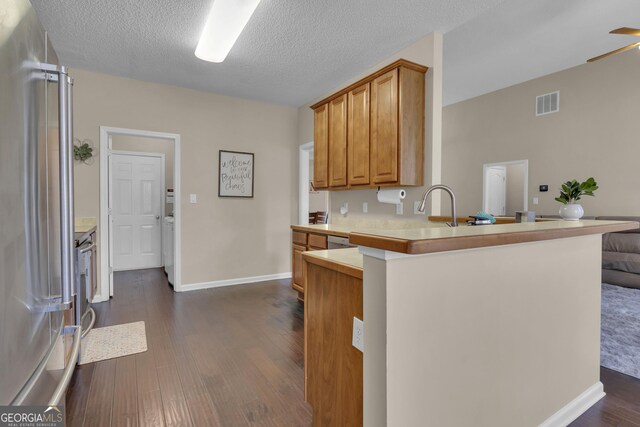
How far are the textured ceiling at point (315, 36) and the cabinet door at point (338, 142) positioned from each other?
0.46 metres

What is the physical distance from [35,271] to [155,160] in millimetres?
5167

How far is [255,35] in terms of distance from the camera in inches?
115

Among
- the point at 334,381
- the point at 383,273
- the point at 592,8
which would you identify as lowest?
the point at 334,381

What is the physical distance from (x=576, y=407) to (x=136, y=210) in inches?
228

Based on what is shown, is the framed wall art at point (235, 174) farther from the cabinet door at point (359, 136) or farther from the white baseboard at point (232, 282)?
the cabinet door at point (359, 136)

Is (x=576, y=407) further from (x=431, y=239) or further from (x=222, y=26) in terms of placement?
(x=222, y=26)

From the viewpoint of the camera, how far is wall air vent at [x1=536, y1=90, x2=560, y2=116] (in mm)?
4863

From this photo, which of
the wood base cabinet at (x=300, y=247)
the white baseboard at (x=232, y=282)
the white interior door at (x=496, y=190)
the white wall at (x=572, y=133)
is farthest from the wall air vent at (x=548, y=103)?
the white baseboard at (x=232, y=282)

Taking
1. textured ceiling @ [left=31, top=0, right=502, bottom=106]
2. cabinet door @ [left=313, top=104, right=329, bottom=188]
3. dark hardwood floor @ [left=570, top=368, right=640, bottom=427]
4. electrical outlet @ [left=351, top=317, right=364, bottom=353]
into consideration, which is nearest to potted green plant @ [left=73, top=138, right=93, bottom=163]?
textured ceiling @ [left=31, top=0, right=502, bottom=106]

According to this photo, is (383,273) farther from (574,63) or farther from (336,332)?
(574,63)

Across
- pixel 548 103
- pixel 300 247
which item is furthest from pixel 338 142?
pixel 548 103

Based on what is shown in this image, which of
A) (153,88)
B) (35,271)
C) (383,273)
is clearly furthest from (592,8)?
(153,88)

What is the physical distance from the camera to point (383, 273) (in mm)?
964

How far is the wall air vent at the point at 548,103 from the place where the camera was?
4.86 m
